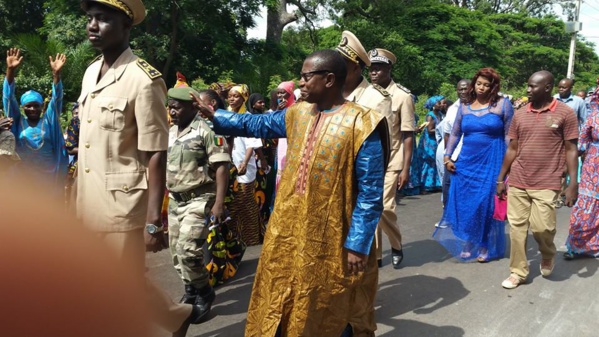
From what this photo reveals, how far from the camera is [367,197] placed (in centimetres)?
279

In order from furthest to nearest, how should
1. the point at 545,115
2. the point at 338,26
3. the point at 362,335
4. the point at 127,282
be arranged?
1. the point at 338,26
2. the point at 545,115
3. the point at 362,335
4. the point at 127,282

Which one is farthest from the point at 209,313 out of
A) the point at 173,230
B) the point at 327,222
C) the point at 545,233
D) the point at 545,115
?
the point at 545,115

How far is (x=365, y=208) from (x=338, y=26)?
74.9ft

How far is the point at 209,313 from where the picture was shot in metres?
4.16

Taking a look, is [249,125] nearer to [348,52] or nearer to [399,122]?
[348,52]

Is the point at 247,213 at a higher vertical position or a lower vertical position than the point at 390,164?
lower

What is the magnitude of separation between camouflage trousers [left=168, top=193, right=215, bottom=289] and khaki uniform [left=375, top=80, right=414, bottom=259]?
1872 mm

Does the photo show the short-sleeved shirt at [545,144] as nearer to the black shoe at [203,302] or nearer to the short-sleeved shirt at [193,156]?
the short-sleeved shirt at [193,156]

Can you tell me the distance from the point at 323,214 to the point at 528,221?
3.00 meters

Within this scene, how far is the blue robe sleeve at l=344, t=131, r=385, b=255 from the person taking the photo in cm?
276

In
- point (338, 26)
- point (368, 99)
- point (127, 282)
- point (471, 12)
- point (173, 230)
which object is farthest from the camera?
point (471, 12)

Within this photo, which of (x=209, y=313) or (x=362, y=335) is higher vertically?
(x=362, y=335)

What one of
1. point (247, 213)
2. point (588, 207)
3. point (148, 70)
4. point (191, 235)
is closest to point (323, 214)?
point (148, 70)

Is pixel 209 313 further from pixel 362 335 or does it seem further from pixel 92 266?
pixel 92 266
